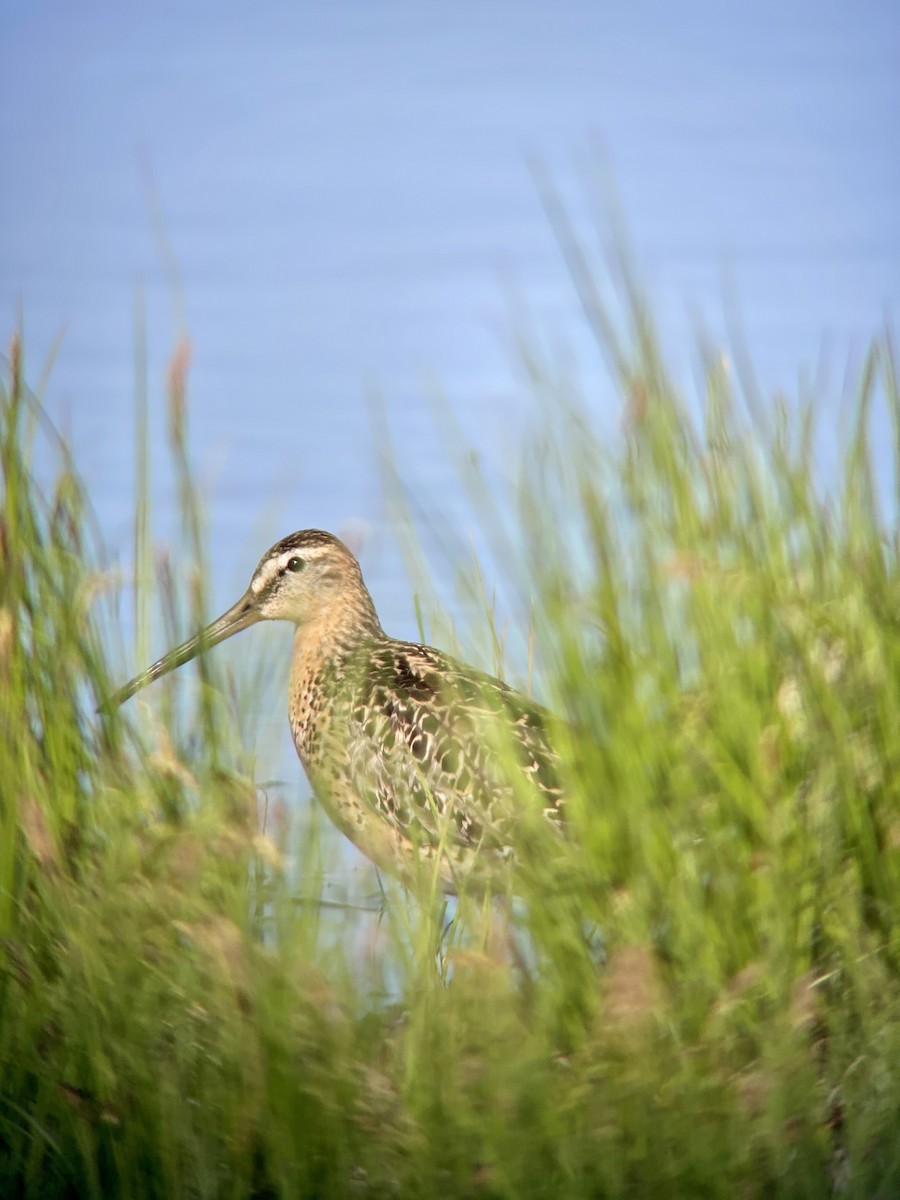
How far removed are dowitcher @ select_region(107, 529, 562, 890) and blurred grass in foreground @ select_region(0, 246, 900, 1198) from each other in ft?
1.96

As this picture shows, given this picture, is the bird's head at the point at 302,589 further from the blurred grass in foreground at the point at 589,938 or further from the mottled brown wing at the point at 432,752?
the blurred grass in foreground at the point at 589,938

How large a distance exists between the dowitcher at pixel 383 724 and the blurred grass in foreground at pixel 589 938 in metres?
0.60

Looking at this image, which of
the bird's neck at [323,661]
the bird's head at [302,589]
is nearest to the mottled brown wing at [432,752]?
the bird's neck at [323,661]

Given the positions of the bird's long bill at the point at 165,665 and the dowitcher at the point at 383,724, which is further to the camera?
the dowitcher at the point at 383,724

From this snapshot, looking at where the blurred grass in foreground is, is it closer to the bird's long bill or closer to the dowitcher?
the bird's long bill

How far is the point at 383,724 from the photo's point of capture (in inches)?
185

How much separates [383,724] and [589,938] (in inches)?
69.9

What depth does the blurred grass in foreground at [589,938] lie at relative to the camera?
261 cm

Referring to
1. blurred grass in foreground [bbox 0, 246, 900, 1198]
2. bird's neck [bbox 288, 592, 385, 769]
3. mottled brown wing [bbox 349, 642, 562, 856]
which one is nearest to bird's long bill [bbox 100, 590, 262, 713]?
blurred grass in foreground [bbox 0, 246, 900, 1198]

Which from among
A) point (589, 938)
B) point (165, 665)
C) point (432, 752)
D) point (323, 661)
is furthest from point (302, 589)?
point (589, 938)

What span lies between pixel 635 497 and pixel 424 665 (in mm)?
1785

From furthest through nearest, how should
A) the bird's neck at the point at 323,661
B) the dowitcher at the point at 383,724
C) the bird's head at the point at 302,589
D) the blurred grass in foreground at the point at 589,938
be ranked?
1. the bird's head at the point at 302,589
2. the bird's neck at the point at 323,661
3. the dowitcher at the point at 383,724
4. the blurred grass in foreground at the point at 589,938

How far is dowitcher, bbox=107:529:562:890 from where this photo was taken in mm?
4238

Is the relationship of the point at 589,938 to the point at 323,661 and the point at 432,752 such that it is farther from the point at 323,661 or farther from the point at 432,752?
the point at 323,661
